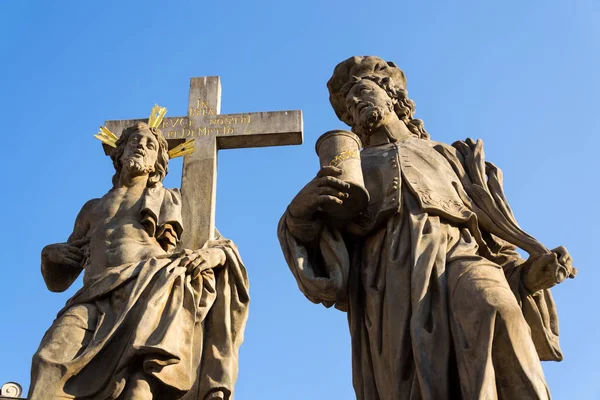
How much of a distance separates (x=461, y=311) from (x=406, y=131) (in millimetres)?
1882

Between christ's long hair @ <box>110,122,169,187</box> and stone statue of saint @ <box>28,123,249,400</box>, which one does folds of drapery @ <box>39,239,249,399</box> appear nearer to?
stone statue of saint @ <box>28,123,249,400</box>

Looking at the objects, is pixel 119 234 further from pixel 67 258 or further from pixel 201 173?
pixel 201 173

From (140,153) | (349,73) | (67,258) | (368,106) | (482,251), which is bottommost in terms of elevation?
(482,251)

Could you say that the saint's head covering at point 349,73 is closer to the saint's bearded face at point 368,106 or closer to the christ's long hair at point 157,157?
the saint's bearded face at point 368,106

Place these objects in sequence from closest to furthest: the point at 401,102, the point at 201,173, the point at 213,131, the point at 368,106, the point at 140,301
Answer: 1. the point at 368,106
2. the point at 401,102
3. the point at 140,301
4. the point at 201,173
5. the point at 213,131

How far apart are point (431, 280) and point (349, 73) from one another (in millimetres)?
1992

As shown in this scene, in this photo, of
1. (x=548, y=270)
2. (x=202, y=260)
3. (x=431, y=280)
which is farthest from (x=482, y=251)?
(x=202, y=260)

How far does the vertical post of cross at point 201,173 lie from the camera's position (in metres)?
9.34

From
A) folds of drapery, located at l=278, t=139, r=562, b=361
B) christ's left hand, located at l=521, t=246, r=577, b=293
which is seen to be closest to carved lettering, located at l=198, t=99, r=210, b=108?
folds of drapery, located at l=278, t=139, r=562, b=361

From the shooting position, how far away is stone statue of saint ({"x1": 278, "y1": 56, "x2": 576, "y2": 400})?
5086 millimetres

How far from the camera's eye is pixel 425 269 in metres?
5.52

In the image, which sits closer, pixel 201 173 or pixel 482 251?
pixel 482 251

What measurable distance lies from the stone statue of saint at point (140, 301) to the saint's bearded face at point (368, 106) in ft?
6.36

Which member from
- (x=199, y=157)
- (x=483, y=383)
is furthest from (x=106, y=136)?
(x=483, y=383)
